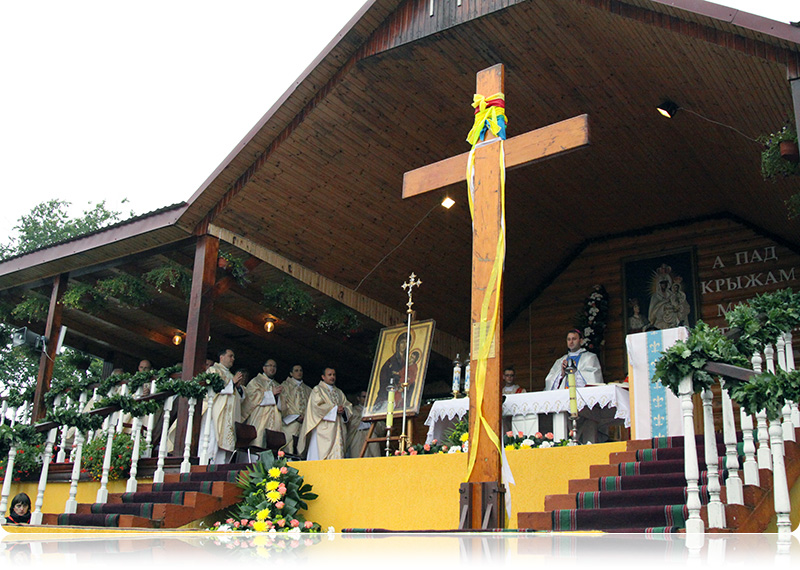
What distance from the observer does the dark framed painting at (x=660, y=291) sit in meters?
12.5

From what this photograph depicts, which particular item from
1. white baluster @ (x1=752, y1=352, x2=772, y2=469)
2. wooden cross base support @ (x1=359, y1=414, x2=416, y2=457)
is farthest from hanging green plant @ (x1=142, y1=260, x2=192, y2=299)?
white baluster @ (x1=752, y1=352, x2=772, y2=469)

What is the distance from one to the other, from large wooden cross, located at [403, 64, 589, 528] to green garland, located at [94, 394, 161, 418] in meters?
4.05

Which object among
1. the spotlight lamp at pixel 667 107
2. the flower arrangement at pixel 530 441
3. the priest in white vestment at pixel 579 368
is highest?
the spotlight lamp at pixel 667 107

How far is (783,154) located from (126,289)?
8363mm

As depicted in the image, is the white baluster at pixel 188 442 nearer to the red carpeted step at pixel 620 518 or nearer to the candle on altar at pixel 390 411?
the candle on altar at pixel 390 411

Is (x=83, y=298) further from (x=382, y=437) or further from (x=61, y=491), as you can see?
(x=382, y=437)

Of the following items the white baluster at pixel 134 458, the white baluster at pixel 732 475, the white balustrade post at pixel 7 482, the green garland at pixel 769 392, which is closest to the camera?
the green garland at pixel 769 392

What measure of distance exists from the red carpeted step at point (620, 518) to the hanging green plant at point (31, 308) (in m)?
9.22

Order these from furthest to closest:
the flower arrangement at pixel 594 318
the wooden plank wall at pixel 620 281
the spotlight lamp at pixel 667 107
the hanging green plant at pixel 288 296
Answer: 1. the flower arrangement at pixel 594 318
2. the wooden plank wall at pixel 620 281
3. the hanging green plant at pixel 288 296
4. the spotlight lamp at pixel 667 107

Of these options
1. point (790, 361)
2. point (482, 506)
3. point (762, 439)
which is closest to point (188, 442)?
point (482, 506)

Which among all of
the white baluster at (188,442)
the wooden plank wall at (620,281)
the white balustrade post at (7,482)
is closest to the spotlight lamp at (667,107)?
the wooden plank wall at (620,281)

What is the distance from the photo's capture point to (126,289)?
11500mm

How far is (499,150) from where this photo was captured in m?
6.36

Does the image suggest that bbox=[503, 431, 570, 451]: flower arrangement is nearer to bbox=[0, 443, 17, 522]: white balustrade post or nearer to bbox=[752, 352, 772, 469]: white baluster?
bbox=[752, 352, 772, 469]: white baluster
